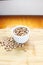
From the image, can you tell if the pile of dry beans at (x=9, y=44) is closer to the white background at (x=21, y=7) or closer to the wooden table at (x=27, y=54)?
the wooden table at (x=27, y=54)

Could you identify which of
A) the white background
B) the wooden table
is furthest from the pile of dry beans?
the white background

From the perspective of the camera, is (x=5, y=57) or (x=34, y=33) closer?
(x=5, y=57)

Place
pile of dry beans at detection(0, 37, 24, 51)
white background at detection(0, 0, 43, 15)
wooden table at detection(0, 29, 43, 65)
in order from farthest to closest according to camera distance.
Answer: white background at detection(0, 0, 43, 15), pile of dry beans at detection(0, 37, 24, 51), wooden table at detection(0, 29, 43, 65)

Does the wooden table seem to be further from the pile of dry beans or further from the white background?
the white background

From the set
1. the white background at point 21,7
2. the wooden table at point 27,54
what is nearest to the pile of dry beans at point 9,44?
the wooden table at point 27,54

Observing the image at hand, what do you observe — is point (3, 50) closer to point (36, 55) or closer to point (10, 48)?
point (10, 48)

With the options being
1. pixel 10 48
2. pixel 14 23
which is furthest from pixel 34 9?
pixel 10 48
